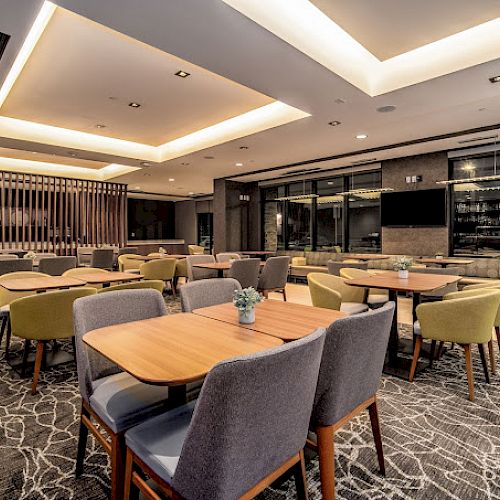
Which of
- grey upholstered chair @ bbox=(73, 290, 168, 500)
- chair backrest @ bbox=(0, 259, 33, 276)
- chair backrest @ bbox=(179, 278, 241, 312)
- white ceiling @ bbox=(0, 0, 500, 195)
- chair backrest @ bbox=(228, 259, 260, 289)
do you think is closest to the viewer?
grey upholstered chair @ bbox=(73, 290, 168, 500)

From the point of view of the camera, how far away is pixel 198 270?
6.71m

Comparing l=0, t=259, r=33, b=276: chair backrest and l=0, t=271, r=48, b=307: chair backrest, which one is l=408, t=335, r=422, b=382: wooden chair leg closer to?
l=0, t=271, r=48, b=307: chair backrest

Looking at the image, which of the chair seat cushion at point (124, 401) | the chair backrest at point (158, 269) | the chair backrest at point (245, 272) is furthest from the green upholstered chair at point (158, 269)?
the chair seat cushion at point (124, 401)

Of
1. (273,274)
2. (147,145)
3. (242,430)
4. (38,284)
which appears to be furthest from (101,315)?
(147,145)

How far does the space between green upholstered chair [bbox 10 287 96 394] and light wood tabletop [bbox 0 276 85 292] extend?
582 millimetres

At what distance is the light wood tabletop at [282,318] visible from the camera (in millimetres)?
1896

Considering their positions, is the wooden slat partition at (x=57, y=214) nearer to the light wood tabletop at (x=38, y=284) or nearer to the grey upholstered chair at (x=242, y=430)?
the light wood tabletop at (x=38, y=284)

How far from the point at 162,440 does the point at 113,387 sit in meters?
0.59

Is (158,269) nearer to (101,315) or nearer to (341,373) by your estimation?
(101,315)

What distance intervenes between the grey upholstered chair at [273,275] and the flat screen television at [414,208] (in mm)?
3237

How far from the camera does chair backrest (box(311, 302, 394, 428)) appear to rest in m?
1.47

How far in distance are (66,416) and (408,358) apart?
3109 mm

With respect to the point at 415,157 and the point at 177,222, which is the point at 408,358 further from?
the point at 177,222

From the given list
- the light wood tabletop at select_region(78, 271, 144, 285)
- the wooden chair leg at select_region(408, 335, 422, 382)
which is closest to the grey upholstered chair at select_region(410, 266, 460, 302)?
the wooden chair leg at select_region(408, 335, 422, 382)
